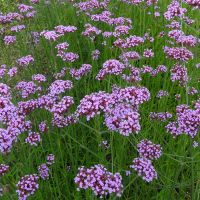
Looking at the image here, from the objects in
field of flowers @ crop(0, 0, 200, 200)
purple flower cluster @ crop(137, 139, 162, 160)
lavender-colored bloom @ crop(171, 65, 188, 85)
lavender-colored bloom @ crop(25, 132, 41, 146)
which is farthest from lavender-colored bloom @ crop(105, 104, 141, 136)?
lavender-colored bloom @ crop(171, 65, 188, 85)

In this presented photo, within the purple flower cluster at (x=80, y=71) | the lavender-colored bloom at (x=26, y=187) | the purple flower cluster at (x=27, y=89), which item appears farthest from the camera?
the purple flower cluster at (x=80, y=71)

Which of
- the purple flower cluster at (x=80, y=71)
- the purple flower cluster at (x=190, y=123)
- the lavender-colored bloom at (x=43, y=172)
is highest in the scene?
the purple flower cluster at (x=190, y=123)

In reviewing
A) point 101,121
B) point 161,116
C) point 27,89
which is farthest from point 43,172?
point 161,116

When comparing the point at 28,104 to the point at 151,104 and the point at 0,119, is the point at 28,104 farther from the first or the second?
the point at 151,104

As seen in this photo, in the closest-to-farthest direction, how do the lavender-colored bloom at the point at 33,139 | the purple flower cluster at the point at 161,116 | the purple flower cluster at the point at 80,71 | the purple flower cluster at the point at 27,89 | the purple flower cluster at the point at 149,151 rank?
the purple flower cluster at the point at 149,151
the lavender-colored bloom at the point at 33,139
the purple flower cluster at the point at 161,116
the purple flower cluster at the point at 27,89
the purple flower cluster at the point at 80,71

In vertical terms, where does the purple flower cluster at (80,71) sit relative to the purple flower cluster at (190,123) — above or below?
below

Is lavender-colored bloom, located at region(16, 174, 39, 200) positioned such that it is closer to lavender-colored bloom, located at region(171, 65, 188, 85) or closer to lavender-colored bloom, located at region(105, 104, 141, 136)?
lavender-colored bloom, located at region(105, 104, 141, 136)

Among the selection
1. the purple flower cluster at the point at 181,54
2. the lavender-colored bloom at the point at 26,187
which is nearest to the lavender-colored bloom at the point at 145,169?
the lavender-colored bloom at the point at 26,187

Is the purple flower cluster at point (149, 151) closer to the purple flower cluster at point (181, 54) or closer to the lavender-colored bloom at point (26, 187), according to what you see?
the lavender-colored bloom at point (26, 187)

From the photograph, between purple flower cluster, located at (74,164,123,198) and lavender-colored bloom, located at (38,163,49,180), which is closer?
purple flower cluster, located at (74,164,123,198)
